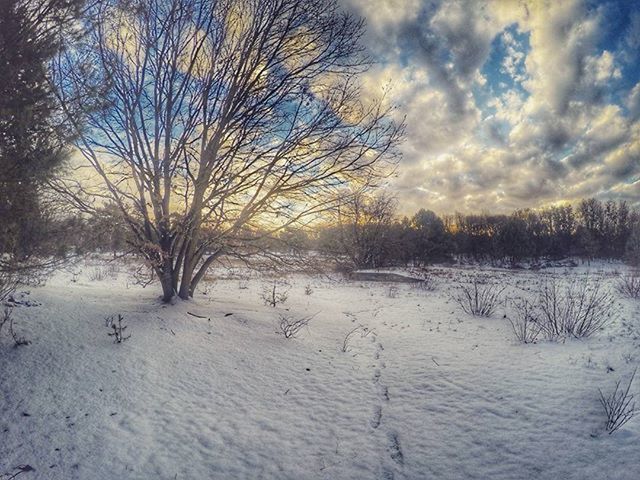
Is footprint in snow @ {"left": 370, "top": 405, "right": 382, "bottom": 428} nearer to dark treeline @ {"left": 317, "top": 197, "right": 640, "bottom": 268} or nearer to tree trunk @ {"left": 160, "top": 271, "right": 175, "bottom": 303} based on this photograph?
tree trunk @ {"left": 160, "top": 271, "right": 175, "bottom": 303}

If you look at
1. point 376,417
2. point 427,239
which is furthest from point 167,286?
point 427,239

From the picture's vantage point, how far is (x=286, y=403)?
445 cm

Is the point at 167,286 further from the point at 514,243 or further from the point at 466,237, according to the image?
the point at 466,237

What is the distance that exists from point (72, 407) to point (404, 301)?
35.9 ft

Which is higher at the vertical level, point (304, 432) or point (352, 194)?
point (352, 194)

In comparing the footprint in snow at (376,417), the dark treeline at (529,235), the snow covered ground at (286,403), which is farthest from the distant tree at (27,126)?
the dark treeline at (529,235)

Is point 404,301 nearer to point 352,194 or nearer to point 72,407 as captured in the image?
point 352,194

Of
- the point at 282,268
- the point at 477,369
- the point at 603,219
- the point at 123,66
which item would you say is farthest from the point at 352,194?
the point at 603,219

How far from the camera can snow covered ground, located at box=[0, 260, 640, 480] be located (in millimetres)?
3205

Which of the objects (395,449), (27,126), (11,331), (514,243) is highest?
(514,243)

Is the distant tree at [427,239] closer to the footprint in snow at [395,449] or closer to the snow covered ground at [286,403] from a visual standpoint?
the snow covered ground at [286,403]

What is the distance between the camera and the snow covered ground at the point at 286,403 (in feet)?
10.5

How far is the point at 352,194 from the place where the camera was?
25.9ft

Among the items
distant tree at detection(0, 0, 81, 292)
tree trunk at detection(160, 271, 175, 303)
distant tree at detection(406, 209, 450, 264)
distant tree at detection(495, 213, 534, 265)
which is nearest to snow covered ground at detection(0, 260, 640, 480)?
tree trunk at detection(160, 271, 175, 303)
